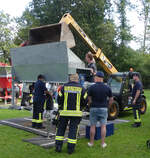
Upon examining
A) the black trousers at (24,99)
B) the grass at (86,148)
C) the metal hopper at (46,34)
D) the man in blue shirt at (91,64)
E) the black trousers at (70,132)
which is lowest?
the grass at (86,148)

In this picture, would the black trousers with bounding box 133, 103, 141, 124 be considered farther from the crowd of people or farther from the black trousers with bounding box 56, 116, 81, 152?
the black trousers with bounding box 56, 116, 81, 152

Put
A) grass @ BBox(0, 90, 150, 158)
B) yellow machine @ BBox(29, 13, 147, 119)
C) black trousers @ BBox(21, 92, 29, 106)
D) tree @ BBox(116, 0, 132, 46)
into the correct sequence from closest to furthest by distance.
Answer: grass @ BBox(0, 90, 150, 158), yellow machine @ BBox(29, 13, 147, 119), black trousers @ BBox(21, 92, 29, 106), tree @ BBox(116, 0, 132, 46)

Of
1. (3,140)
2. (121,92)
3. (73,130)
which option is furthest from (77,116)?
(121,92)

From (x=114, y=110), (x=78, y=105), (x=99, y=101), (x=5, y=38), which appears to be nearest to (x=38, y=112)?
(x=78, y=105)

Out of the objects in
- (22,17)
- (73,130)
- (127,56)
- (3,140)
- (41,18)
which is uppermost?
(22,17)

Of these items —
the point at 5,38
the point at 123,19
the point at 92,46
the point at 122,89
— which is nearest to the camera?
the point at 122,89

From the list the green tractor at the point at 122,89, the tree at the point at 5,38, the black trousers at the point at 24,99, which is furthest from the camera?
the tree at the point at 5,38

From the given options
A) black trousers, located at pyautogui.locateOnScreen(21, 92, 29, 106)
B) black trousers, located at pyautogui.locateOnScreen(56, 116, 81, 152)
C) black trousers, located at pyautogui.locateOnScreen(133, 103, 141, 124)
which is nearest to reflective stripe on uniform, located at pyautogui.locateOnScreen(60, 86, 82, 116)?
black trousers, located at pyautogui.locateOnScreen(56, 116, 81, 152)

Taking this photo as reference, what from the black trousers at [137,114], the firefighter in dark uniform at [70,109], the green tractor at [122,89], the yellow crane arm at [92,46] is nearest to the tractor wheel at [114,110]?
the green tractor at [122,89]

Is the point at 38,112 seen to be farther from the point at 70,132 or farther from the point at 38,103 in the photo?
the point at 70,132

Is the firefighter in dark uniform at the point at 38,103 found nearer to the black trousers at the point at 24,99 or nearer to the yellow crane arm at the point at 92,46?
the black trousers at the point at 24,99

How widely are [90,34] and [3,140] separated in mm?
24285

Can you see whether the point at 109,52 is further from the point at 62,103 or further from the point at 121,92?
the point at 62,103

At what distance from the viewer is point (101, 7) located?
3034 centimetres
